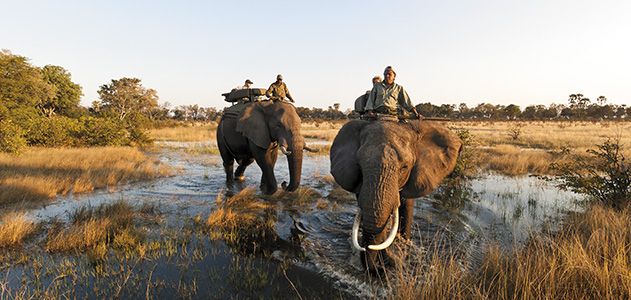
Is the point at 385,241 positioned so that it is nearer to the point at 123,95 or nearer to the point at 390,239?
the point at 390,239

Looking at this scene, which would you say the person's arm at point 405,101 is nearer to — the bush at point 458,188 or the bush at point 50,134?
the bush at point 458,188

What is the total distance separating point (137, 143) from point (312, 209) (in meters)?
16.7

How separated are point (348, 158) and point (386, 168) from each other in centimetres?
76

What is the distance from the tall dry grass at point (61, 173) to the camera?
755 centimetres

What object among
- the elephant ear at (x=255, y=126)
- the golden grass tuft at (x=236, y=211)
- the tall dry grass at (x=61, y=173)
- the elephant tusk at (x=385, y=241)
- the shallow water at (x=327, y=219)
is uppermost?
the elephant ear at (x=255, y=126)

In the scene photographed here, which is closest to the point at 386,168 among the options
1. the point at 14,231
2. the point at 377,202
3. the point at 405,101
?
the point at 377,202

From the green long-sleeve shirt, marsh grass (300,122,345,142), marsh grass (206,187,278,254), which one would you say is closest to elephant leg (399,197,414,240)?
the green long-sleeve shirt

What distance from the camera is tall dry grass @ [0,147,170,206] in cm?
755

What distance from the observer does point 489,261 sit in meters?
3.68

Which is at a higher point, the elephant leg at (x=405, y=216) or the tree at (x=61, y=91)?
the tree at (x=61, y=91)

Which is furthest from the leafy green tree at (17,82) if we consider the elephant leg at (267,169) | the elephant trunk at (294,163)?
the elephant trunk at (294,163)

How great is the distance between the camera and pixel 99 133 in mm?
17859

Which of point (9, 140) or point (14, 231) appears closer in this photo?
point (14, 231)

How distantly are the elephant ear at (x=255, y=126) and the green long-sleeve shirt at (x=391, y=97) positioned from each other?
9.84 ft
